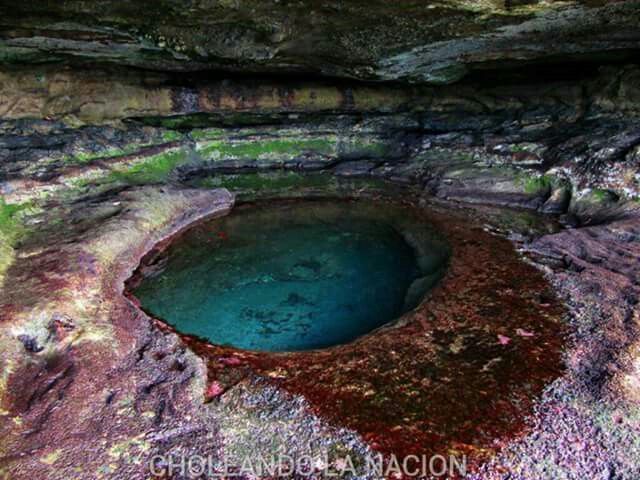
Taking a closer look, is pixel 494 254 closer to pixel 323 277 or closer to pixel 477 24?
pixel 323 277

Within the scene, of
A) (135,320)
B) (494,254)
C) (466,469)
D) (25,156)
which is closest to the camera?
(466,469)

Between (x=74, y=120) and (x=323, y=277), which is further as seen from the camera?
(x=74, y=120)

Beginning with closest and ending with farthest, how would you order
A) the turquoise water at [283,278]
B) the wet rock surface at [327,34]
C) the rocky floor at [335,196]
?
the rocky floor at [335,196], the turquoise water at [283,278], the wet rock surface at [327,34]

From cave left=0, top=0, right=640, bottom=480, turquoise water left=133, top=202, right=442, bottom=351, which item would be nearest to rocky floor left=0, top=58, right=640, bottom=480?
cave left=0, top=0, right=640, bottom=480

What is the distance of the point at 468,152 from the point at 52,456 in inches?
309

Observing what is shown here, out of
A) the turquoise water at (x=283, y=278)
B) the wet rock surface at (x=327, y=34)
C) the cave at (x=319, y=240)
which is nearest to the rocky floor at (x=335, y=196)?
the cave at (x=319, y=240)

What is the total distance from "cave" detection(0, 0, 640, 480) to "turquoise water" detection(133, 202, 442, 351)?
0.15 ft

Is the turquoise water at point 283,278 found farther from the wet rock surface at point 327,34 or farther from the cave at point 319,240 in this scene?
the wet rock surface at point 327,34

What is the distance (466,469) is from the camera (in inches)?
139

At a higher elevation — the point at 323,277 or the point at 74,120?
the point at 74,120

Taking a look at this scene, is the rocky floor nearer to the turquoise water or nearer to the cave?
the cave

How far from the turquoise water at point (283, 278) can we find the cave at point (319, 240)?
1.7 inches

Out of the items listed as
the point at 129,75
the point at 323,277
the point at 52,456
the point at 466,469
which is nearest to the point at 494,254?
the point at 323,277

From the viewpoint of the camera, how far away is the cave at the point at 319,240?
389 cm
